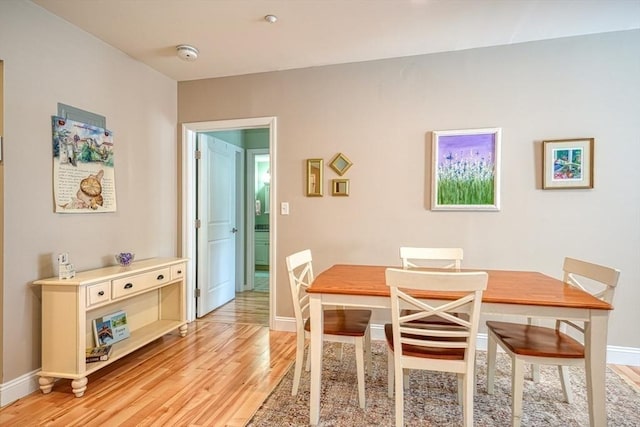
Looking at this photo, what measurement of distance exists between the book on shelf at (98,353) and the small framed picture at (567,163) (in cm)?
341

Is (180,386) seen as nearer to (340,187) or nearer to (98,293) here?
(98,293)

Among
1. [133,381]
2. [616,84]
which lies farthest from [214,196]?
[616,84]

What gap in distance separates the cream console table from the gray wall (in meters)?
1.15

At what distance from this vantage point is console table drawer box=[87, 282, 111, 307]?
2.12 m

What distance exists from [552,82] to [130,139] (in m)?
3.49

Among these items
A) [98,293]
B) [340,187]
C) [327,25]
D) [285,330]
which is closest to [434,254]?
[340,187]

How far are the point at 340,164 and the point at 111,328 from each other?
2.23 meters

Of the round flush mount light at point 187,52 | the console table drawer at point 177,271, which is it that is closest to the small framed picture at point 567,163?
the round flush mount light at point 187,52

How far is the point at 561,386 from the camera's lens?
2127 millimetres

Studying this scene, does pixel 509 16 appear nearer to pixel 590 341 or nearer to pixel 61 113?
pixel 590 341

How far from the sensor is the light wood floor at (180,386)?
1856 millimetres

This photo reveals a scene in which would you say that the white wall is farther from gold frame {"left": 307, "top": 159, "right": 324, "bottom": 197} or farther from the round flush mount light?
gold frame {"left": 307, "top": 159, "right": 324, "bottom": 197}

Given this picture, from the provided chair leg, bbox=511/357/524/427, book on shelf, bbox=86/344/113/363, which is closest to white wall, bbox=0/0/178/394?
book on shelf, bbox=86/344/113/363

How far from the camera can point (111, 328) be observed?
8.17 ft
